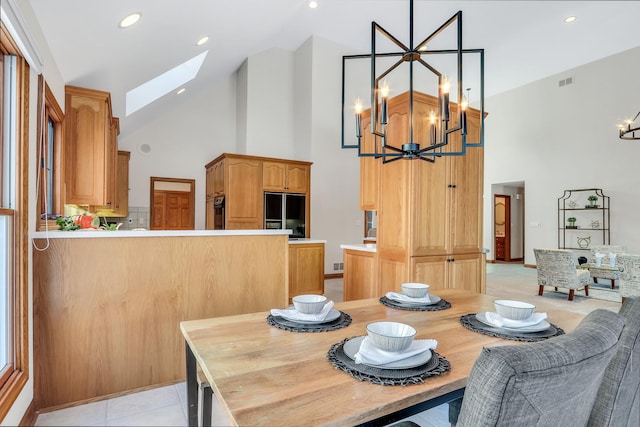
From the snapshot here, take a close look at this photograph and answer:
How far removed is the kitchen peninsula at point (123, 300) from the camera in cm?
203

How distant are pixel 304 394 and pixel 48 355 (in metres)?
2.03

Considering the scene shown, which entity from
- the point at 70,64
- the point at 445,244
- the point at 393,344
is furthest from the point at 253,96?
the point at 393,344

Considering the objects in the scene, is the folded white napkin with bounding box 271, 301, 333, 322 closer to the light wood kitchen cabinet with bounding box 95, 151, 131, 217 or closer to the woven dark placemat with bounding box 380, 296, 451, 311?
the woven dark placemat with bounding box 380, 296, 451, 311

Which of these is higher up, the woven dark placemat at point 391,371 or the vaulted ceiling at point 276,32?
the vaulted ceiling at point 276,32

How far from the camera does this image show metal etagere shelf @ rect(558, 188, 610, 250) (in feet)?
22.9

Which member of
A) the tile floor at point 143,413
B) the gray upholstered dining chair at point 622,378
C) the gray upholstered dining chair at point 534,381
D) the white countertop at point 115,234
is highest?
the white countertop at point 115,234

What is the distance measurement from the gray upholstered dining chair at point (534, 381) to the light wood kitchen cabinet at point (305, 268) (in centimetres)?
420

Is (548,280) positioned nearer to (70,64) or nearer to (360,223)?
(360,223)

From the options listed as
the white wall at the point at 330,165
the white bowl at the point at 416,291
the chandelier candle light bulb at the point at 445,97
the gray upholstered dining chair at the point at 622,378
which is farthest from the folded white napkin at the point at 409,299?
the white wall at the point at 330,165

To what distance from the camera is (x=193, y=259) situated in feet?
7.93

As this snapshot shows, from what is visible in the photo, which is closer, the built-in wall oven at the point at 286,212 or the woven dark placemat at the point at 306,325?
the woven dark placemat at the point at 306,325

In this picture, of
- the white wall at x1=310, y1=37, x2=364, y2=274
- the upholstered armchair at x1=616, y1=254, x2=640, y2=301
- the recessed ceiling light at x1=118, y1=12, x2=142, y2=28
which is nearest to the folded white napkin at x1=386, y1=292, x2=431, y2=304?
the recessed ceiling light at x1=118, y1=12, x2=142, y2=28

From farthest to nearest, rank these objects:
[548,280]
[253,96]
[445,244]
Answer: [253,96]
[548,280]
[445,244]

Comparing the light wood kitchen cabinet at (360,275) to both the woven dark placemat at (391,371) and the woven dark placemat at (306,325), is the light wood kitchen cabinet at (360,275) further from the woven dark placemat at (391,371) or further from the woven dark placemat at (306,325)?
the woven dark placemat at (391,371)
